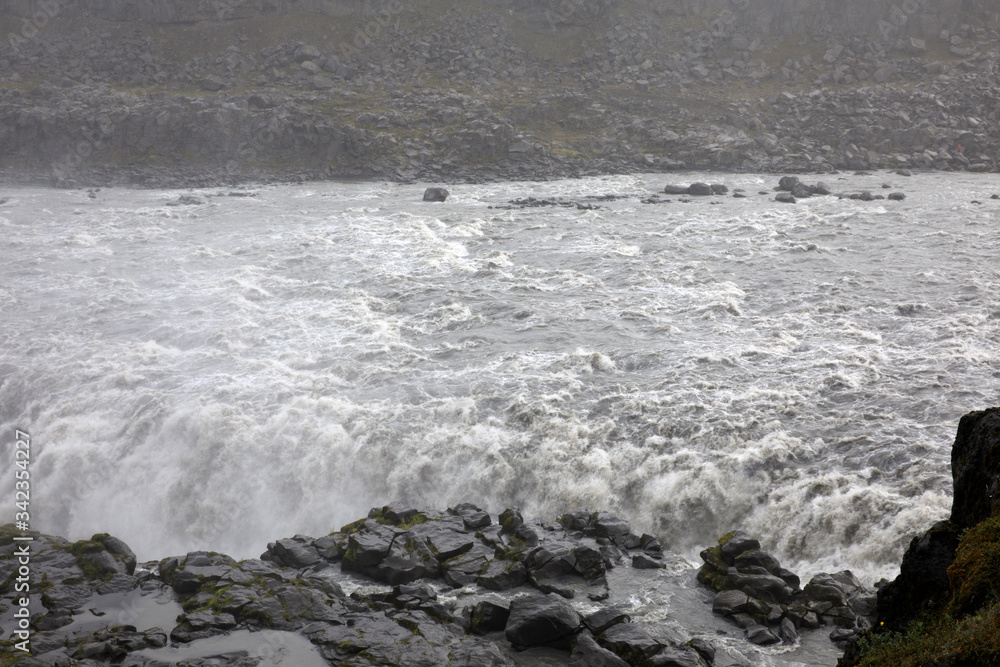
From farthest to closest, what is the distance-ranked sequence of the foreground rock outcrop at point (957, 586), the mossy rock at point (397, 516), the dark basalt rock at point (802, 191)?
the dark basalt rock at point (802, 191)
the mossy rock at point (397, 516)
the foreground rock outcrop at point (957, 586)

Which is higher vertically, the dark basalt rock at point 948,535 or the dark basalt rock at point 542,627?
the dark basalt rock at point 948,535

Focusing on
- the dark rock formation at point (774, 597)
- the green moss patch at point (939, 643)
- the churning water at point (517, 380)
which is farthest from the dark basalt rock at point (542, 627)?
the churning water at point (517, 380)

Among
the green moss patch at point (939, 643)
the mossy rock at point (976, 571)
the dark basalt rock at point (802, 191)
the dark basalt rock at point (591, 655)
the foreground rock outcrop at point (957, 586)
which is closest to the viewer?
the green moss patch at point (939, 643)

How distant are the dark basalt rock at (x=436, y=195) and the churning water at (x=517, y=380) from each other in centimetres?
1086

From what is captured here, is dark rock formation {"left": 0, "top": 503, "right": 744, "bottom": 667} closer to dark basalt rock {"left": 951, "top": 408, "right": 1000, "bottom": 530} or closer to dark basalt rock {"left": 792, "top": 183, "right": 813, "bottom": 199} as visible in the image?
dark basalt rock {"left": 951, "top": 408, "right": 1000, "bottom": 530}

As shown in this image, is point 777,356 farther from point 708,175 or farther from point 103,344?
point 708,175

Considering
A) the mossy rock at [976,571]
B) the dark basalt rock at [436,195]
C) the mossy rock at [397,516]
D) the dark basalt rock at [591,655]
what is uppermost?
the mossy rock at [976,571]

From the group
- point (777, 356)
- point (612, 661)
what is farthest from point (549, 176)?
point (612, 661)

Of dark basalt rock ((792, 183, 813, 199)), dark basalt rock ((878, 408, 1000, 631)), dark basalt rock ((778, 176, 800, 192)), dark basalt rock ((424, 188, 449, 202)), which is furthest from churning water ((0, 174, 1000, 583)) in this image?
dark basalt rock ((424, 188, 449, 202))

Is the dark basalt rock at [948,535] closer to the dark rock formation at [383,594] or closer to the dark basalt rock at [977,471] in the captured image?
the dark basalt rock at [977,471]

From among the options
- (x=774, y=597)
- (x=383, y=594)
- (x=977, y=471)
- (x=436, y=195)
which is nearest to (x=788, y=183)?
(x=436, y=195)

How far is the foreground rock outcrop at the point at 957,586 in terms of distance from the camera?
268 inches

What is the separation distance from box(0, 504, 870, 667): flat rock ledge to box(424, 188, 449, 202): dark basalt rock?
113 feet

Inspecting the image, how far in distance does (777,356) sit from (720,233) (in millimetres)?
16220
